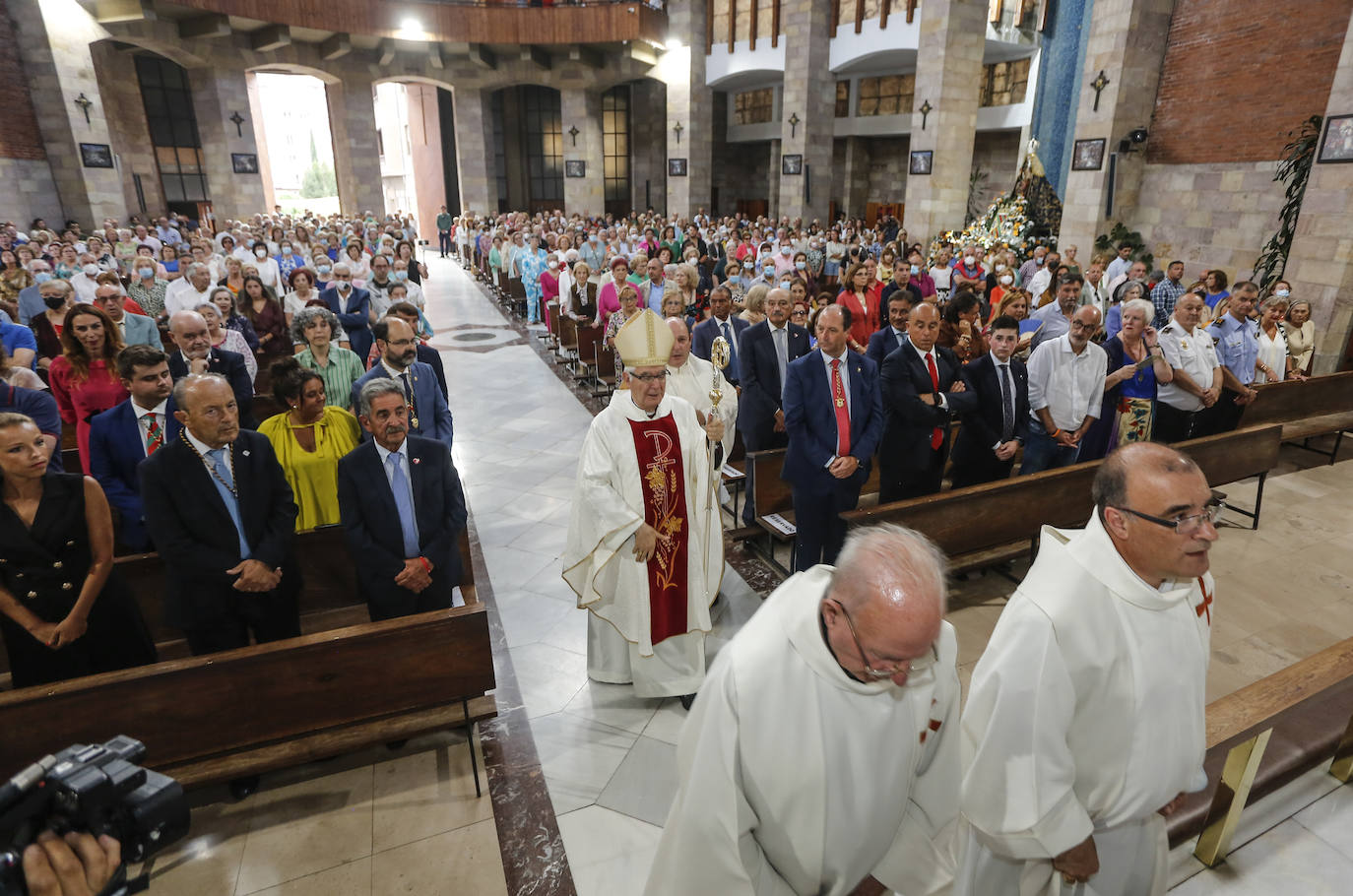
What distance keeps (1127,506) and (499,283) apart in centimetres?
1545

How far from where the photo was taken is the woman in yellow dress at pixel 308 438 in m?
3.62

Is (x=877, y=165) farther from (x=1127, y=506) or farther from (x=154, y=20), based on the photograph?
(x=1127, y=506)

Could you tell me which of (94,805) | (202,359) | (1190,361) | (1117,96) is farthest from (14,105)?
(1117,96)

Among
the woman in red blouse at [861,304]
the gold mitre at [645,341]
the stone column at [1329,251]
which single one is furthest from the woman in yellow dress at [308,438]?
the stone column at [1329,251]

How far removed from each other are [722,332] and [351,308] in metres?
3.91

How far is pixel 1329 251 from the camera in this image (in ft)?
27.1

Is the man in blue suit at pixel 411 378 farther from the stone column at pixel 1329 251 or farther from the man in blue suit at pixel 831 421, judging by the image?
the stone column at pixel 1329 251

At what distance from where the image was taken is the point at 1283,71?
9.70m

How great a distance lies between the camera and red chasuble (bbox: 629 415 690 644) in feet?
10.8

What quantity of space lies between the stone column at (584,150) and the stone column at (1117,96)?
14980 millimetres

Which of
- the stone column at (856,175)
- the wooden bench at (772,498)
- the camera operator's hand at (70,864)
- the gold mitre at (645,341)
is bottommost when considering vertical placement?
the wooden bench at (772,498)

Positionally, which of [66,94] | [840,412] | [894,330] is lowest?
[840,412]

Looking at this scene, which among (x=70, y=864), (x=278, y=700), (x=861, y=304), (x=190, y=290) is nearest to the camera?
(x=70, y=864)

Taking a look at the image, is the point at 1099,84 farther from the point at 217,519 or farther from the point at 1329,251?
the point at 217,519
